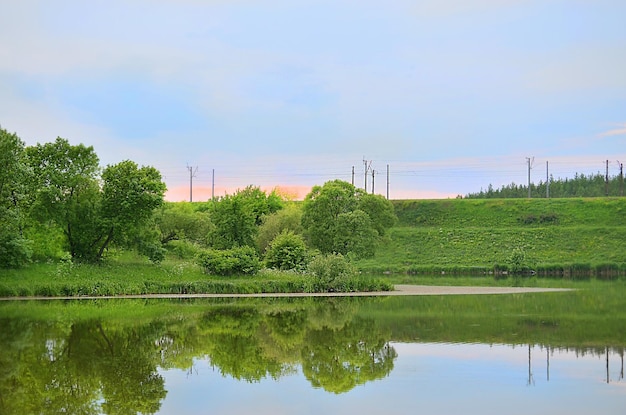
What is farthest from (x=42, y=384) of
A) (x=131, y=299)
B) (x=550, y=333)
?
(x=131, y=299)

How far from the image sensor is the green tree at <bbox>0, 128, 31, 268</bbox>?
41.0 metres

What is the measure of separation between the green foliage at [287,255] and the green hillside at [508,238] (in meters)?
21.1

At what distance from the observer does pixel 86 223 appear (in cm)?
4938

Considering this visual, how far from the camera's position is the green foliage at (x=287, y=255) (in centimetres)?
5141

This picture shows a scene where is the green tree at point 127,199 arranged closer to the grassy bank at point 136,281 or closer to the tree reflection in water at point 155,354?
the grassy bank at point 136,281

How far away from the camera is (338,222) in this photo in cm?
5934

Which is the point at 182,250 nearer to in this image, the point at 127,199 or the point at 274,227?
the point at 127,199

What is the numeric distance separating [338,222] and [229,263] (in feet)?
45.6

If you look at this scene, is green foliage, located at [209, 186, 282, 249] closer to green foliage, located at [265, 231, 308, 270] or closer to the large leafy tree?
green foliage, located at [265, 231, 308, 270]

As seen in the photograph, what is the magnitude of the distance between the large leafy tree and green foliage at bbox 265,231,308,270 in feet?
22.4

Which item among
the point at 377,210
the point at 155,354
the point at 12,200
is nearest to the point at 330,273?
the point at 12,200

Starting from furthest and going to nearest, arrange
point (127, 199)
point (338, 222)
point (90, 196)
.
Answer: point (338, 222) → point (90, 196) → point (127, 199)

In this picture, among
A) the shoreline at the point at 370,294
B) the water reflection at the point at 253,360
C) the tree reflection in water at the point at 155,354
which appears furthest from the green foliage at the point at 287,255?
the water reflection at the point at 253,360

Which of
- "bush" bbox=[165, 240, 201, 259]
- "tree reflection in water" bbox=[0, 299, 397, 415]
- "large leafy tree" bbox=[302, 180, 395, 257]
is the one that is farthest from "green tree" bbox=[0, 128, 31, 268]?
"large leafy tree" bbox=[302, 180, 395, 257]
